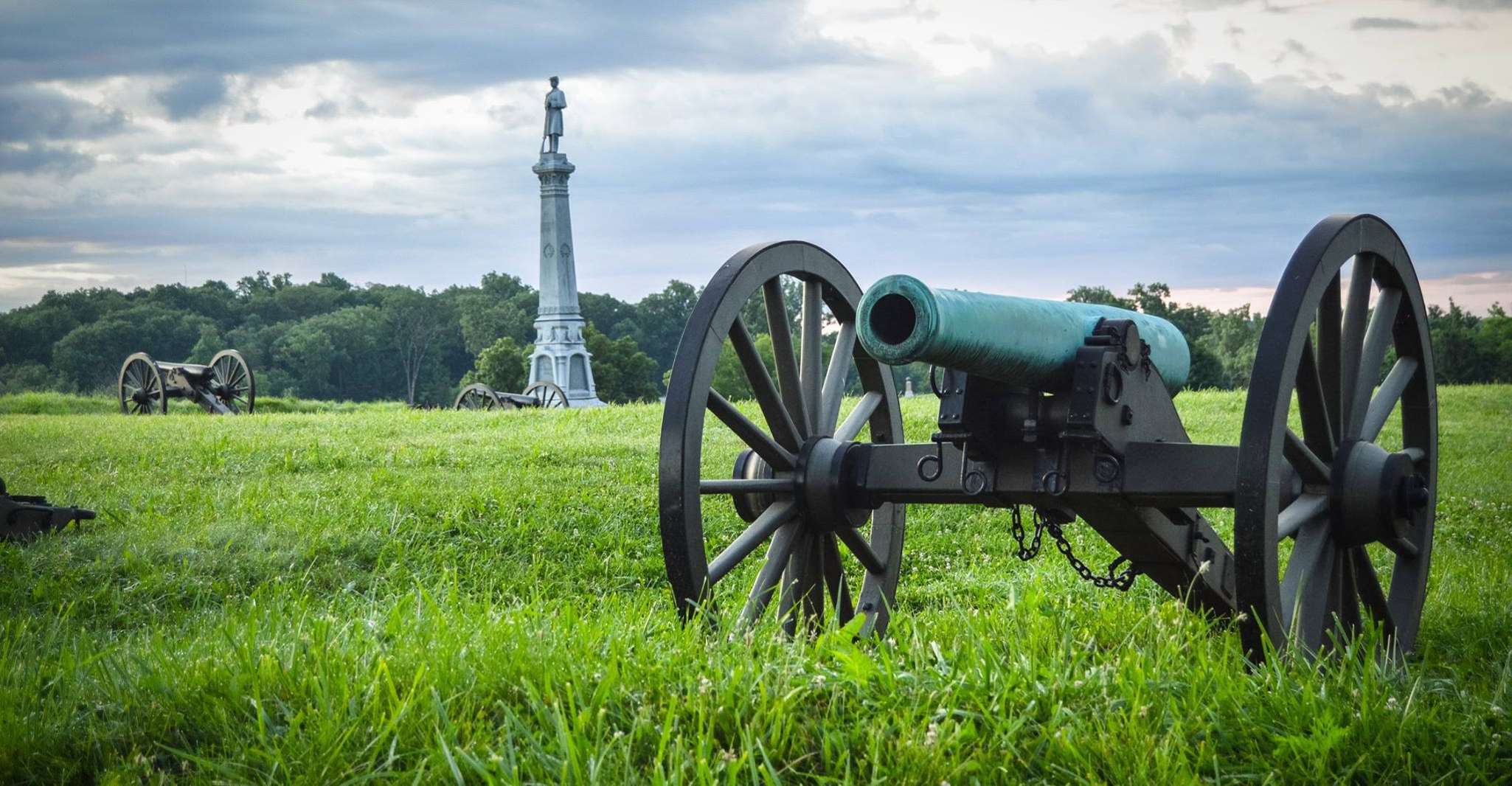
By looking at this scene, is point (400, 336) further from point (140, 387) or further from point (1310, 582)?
point (1310, 582)

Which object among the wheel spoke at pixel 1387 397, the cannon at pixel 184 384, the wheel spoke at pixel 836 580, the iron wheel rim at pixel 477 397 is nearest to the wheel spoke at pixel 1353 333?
the wheel spoke at pixel 1387 397

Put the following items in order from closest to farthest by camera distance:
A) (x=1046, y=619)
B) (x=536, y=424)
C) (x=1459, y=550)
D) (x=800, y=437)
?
(x=1046, y=619) < (x=800, y=437) < (x=1459, y=550) < (x=536, y=424)

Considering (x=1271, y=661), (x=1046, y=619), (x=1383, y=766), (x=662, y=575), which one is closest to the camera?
(x=1383, y=766)

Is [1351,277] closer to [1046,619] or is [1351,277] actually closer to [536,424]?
[1046,619]

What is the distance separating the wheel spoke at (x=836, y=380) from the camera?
5.22 meters

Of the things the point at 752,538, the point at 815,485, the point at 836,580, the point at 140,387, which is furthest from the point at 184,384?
the point at 752,538

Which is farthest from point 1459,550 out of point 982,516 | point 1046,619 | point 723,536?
point 1046,619

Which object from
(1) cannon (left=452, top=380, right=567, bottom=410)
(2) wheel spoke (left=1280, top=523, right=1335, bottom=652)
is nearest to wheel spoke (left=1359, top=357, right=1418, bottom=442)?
(2) wheel spoke (left=1280, top=523, right=1335, bottom=652)

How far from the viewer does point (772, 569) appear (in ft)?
15.6

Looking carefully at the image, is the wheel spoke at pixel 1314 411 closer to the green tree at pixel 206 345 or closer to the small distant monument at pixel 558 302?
A: the small distant monument at pixel 558 302

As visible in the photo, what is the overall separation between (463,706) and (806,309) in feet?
8.62

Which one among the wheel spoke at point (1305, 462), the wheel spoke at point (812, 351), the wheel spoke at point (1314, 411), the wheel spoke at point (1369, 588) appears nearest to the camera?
the wheel spoke at point (1305, 462)

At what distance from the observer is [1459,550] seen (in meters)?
8.54

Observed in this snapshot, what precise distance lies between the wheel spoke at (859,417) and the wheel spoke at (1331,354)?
1.71 m
